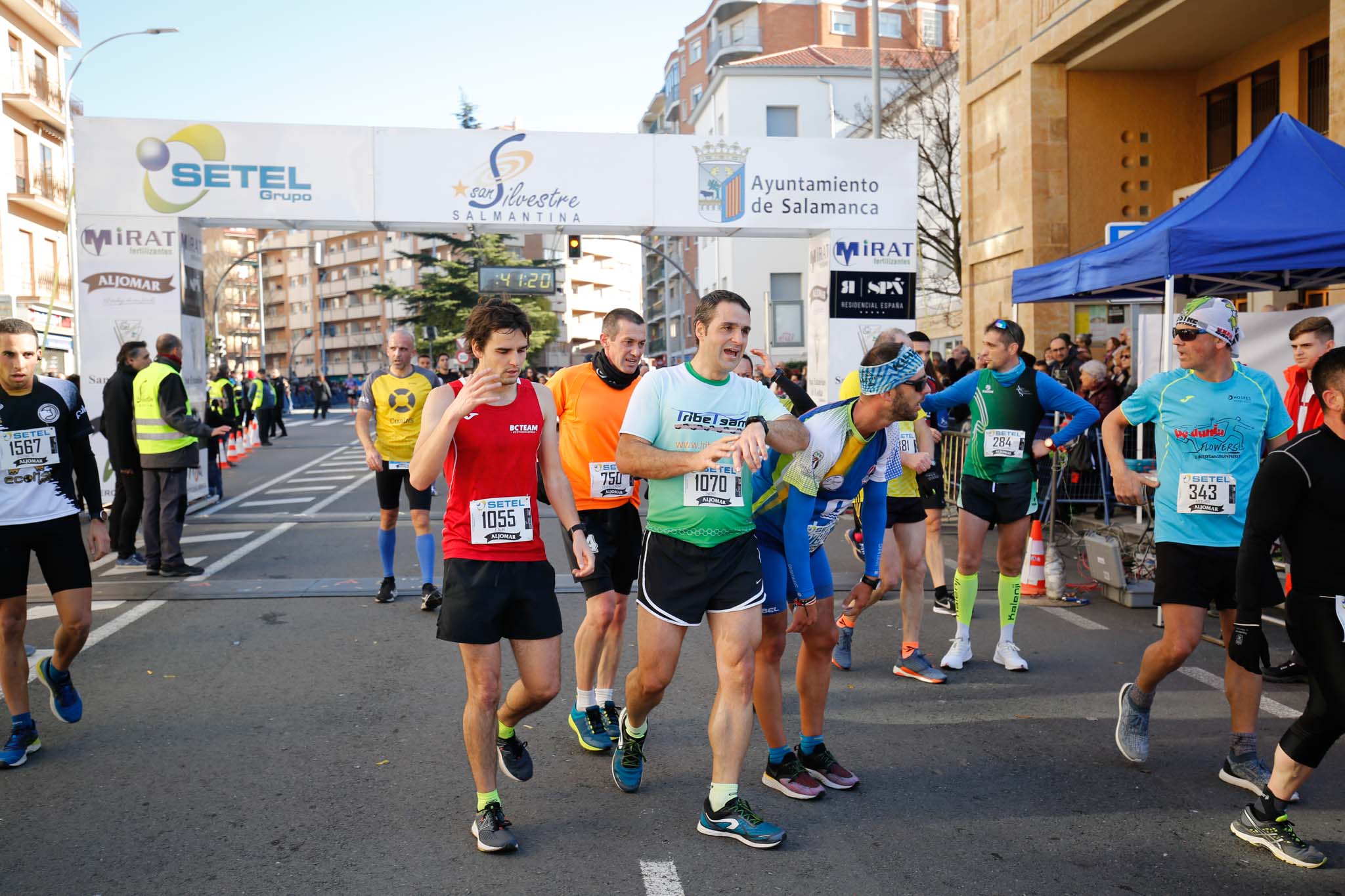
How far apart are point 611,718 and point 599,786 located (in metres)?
0.72

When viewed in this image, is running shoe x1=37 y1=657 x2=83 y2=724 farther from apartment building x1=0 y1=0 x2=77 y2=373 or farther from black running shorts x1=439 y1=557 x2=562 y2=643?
apartment building x1=0 y1=0 x2=77 y2=373

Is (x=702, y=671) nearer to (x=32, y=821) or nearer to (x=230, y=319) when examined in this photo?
(x=32, y=821)

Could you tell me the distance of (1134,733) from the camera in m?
5.04

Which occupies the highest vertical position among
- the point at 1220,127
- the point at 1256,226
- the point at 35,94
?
the point at 35,94

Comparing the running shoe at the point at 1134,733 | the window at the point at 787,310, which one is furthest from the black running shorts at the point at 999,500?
the window at the point at 787,310

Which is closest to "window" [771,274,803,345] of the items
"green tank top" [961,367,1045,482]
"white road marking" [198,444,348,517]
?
"white road marking" [198,444,348,517]

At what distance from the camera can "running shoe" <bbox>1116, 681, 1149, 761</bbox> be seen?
502 centimetres

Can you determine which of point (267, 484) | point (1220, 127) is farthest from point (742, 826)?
point (1220, 127)

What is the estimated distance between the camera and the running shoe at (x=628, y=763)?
471 cm

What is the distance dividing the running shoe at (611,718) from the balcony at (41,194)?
129ft

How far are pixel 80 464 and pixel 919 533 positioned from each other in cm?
485

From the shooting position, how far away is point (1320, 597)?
386cm

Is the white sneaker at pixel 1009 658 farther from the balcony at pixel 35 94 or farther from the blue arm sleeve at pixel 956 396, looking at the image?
the balcony at pixel 35 94

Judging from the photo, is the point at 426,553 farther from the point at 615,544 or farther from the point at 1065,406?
the point at 1065,406
